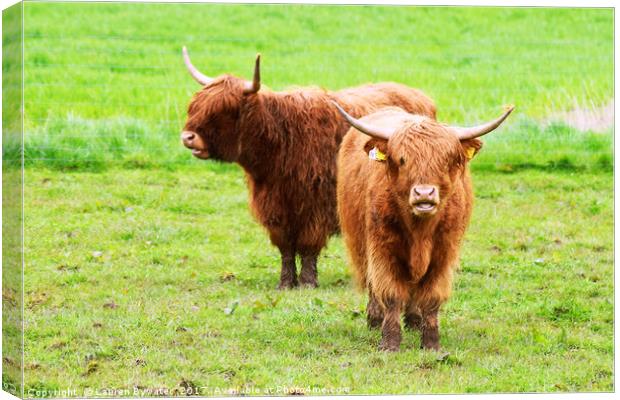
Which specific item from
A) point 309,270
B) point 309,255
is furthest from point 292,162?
point 309,270

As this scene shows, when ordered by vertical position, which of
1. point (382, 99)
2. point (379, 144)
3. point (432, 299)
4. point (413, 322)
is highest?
point (379, 144)

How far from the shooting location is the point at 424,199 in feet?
22.4

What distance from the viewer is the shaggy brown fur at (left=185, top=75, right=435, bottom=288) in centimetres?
946

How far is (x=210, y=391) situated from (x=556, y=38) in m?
8.32

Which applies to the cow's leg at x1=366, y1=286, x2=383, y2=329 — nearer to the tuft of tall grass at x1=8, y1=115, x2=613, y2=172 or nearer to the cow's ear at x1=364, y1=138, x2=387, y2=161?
the cow's ear at x1=364, y1=138, x2=387, y2=161

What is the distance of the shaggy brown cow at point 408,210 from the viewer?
23.0ft

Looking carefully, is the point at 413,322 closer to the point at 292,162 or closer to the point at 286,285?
the point at 286,285

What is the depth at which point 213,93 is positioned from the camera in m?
9.20

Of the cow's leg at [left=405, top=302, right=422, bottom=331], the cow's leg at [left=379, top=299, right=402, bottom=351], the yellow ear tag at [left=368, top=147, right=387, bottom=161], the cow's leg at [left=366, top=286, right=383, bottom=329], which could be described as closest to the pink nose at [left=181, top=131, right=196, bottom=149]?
the cow's leg at [left=366, top=286, right=383, bottom=329]

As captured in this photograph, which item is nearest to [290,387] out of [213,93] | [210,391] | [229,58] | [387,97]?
[210,391]

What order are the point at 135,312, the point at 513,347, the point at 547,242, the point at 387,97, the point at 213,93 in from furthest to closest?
the point at 547,242 → the point at 387,97 → the point at 213,93 → the point at 135,312 → the point at 513,347

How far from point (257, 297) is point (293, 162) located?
1.00 m

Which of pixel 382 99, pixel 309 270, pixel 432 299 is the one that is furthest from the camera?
pixel 382 99

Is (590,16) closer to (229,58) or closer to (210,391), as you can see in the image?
(229,58)
